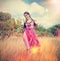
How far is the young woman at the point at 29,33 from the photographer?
1820 millimetres

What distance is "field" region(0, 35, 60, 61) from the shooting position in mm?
1797

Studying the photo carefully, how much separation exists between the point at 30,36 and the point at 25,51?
0.15 metres

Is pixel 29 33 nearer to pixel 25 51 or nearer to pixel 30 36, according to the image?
pixel 30 36

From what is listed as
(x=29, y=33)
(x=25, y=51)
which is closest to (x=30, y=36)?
(x=29, y=33)

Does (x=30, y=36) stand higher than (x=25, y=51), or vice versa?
(x=30, y=36)

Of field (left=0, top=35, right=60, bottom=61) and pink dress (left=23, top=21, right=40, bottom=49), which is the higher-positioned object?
pink dress (left=23, top=21, right=40, bottom=49)

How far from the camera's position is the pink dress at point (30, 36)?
1820 millimetres

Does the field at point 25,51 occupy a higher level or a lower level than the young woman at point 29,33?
lower

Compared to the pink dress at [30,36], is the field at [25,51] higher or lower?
lower

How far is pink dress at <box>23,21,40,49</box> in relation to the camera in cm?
182

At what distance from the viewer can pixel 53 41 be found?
180cm

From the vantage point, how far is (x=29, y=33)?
1837 mm

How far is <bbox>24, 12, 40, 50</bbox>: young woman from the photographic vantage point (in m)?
1.82

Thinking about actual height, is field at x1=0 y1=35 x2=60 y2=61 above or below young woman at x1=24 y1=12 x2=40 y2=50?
below
